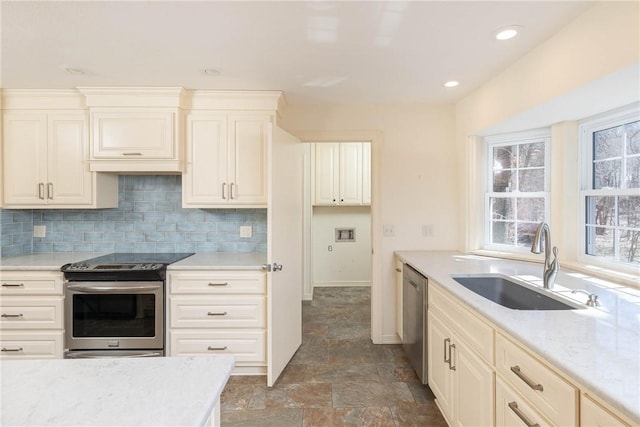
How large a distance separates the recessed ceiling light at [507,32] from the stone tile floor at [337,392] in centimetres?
232

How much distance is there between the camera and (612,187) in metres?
2.10

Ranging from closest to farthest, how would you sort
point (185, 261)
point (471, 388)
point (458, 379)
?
1. point (471, 388)
2. point (458, 379)
3. point (185, 261)

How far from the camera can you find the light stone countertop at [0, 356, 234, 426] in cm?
73

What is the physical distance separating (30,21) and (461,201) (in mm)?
3310

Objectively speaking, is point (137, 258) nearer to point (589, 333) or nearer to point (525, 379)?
point (525, 379)

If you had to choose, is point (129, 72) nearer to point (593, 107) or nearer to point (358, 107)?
point (358, 107)

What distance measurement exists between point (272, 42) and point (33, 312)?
2669 mm

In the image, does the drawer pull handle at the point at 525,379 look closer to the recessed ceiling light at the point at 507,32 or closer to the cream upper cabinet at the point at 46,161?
the recessed ceiling light at the point at 507,32

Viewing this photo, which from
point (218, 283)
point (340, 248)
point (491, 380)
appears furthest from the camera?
point (340, 248)

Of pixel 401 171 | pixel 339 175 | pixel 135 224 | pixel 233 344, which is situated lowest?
pixel 233 344

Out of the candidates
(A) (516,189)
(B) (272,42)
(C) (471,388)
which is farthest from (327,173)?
(C) (471,388)

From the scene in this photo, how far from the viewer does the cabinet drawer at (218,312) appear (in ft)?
8.32

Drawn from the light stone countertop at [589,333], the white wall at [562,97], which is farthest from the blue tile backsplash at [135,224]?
the light stone countertop at [589,333]

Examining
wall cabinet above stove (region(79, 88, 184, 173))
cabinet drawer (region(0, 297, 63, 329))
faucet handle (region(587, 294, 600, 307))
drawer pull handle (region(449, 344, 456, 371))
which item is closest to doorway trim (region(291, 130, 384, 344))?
wall cabinet above stove (region(79, 88, 184, 173))
